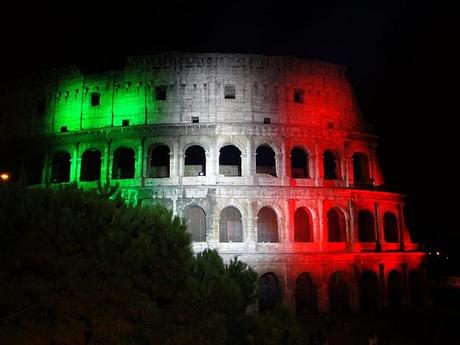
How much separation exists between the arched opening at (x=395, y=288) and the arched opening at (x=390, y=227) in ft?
7.36

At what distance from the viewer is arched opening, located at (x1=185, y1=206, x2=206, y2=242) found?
2461 cm

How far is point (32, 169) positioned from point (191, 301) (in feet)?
66.3

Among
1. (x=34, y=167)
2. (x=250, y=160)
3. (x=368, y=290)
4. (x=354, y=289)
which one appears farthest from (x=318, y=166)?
(x=34, y=167)

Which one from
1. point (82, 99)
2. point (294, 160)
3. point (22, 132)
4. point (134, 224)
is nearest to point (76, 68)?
point (82, 99)

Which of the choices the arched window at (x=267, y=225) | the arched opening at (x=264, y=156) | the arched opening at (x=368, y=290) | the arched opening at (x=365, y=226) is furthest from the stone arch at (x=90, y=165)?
the arched opening at (x=368, y=290)

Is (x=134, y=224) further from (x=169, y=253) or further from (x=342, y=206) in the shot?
(x=342, y=206)

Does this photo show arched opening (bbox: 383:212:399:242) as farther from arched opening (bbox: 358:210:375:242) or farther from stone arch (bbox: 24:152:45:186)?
stone arch (bbox: 24:152:45:186)

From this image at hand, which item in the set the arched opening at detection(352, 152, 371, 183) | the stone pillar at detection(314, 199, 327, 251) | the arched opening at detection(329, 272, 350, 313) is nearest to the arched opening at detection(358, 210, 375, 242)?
the arched opening at detection(352, 152, 371, 183)

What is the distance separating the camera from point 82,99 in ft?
88.2

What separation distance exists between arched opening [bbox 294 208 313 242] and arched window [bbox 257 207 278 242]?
1440mm

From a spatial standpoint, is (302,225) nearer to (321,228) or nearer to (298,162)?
(321,228)

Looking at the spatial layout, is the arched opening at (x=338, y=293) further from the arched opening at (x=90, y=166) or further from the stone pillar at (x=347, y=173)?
the arched opening at (x=90, y=166)

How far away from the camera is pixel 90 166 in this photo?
1113 inches

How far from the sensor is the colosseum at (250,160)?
79.5 feet
